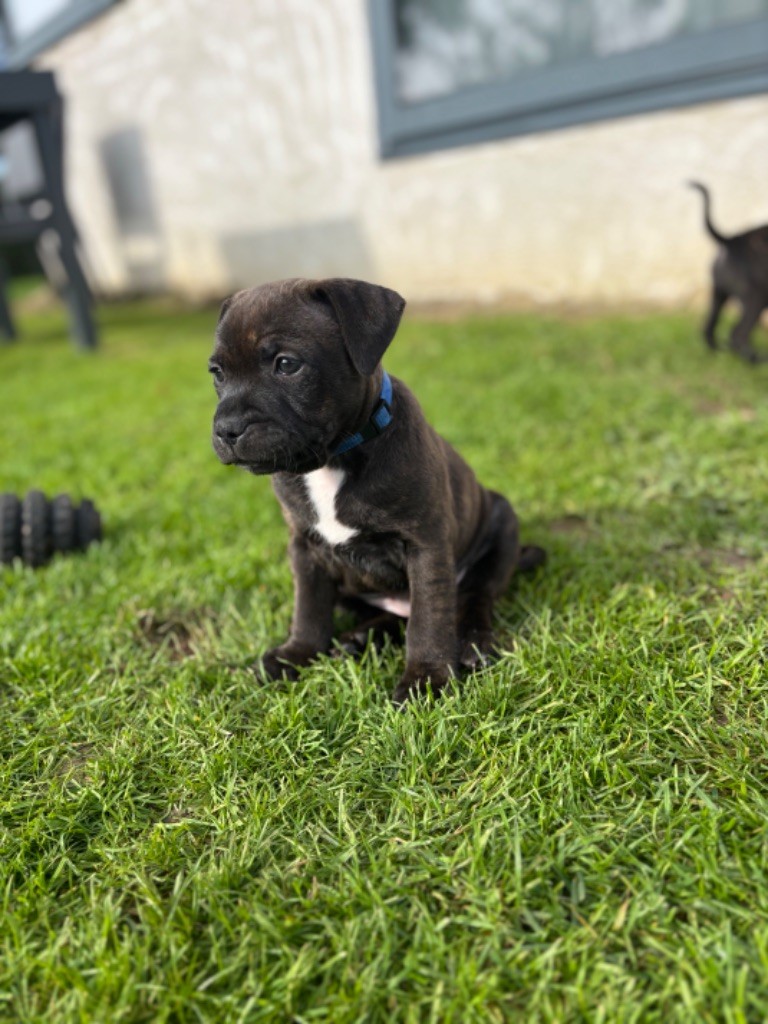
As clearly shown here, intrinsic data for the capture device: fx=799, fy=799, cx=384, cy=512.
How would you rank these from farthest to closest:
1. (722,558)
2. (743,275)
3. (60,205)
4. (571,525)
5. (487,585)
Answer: (60,205) < (743,275) < (571,525) < (722,558) < (487,585)

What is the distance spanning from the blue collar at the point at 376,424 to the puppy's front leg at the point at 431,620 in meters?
0.35

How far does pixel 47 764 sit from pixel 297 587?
85 cm

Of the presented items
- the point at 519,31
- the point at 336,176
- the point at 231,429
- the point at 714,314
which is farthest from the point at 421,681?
the point at 336,176

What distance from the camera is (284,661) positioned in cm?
240

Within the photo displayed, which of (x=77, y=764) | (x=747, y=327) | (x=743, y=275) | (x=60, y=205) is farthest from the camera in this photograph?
(x=60, y=205)

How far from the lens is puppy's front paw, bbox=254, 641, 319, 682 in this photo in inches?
94.0

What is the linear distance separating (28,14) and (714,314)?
Result: 11.9m

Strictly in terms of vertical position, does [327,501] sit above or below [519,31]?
below

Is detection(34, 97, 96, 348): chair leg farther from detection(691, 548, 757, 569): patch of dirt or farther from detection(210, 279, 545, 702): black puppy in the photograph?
detection(691, 548, 757, 569): patch of dirt

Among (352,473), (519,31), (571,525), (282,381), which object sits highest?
(519,31)

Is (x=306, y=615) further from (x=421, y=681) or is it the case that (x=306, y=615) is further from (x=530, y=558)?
(x=530, y=558)

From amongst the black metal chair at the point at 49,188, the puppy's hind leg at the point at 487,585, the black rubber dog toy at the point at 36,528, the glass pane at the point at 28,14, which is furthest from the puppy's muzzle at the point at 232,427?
the glass pane at the point at 28,14

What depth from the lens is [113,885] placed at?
169cm

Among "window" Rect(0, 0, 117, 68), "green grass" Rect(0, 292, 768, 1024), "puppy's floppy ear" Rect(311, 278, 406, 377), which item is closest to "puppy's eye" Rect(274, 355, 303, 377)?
"puppy's floppy ear" Rect(311, 278, 406, 377)
